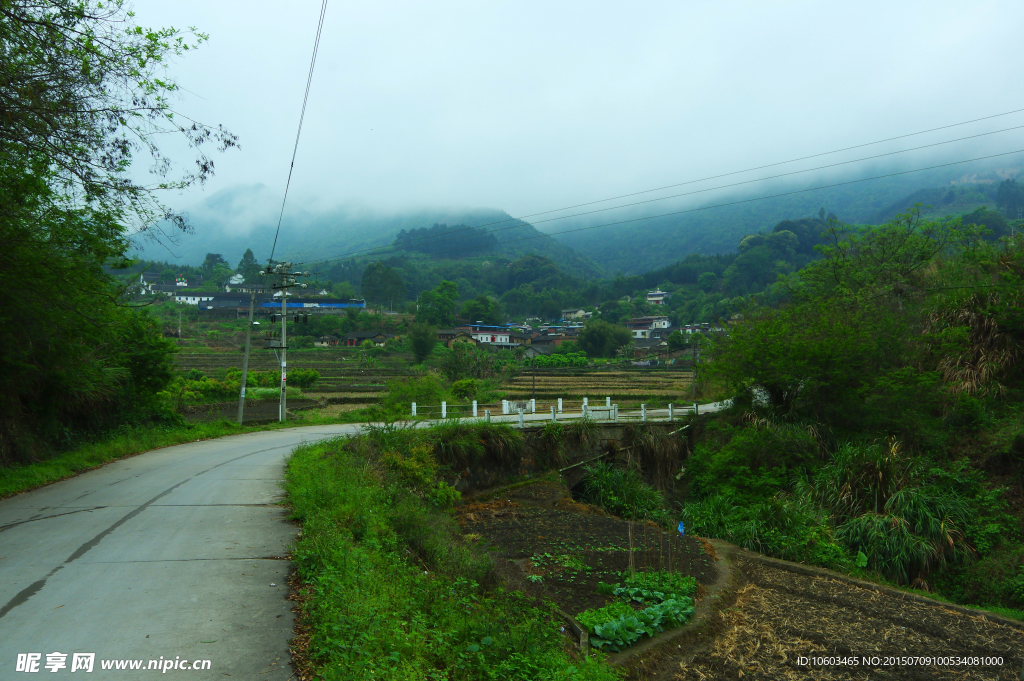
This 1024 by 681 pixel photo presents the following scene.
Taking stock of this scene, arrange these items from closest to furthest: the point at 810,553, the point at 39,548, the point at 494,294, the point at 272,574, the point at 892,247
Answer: the point at 272,574 < the point at 39,548 < the point at 810,553 < the point at 892,247 < the point at 494,294

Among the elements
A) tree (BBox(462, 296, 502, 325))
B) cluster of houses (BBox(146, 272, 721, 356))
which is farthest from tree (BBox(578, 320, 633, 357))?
tree (BBox(462, 296, 502, 325))

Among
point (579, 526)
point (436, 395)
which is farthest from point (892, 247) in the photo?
point (579, 526)

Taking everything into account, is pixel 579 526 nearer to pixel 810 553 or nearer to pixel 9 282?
pixel 810 553

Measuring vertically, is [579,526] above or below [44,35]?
below

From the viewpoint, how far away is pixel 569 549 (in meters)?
12.8

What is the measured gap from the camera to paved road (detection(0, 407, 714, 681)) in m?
5.18

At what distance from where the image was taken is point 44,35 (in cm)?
912

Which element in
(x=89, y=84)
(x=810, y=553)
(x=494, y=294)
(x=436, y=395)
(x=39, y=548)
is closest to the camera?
(x=39, y=548)

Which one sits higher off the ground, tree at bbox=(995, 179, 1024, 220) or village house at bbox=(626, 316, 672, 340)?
tree at bbox=(995, 179, 1024, 220)

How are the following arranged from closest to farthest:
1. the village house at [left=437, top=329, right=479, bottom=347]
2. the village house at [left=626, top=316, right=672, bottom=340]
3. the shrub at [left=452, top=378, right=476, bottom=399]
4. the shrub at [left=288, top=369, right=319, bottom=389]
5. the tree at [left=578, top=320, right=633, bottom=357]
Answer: the shrub at [left=452, top=378, right=476, bottom=399]
the shrub at [left=288, top=369, right=319, bottom=389]
the tree at [left=578, top=320, right=633, bottom=357]
the village house at [left=437, top=329, right=479, bottom=347]
the village house at [left=626, top=316, right=672, bottom=340]

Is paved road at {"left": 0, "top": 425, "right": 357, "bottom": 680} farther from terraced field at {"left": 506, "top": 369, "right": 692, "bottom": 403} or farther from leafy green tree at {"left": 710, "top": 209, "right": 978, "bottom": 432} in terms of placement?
terraced field at {"left": 506, "top": 369, "right": 692, "bottom": 403}

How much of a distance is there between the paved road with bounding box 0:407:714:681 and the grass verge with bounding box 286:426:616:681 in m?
0.47

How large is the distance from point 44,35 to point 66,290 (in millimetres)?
5607

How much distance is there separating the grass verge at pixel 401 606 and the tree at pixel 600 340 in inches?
3238
